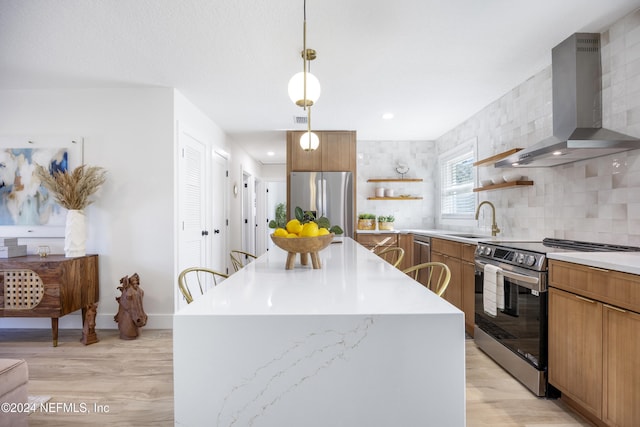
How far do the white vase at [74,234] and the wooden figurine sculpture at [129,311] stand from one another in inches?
19.5

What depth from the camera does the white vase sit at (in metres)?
3.14

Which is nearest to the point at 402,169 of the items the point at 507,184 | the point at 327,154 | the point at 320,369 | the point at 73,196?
the point at 327,154

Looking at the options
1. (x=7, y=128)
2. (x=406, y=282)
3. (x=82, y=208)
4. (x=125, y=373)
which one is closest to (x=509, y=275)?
(x=406, y=282)

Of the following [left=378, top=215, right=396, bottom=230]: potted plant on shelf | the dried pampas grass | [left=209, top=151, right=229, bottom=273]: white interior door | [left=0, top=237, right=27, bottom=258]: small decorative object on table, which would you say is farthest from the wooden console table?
[left=378, top=215, right=396, bottom=230]: potted plant on shelf

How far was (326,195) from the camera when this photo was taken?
489 cm

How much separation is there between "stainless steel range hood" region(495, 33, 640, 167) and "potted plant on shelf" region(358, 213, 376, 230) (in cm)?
278

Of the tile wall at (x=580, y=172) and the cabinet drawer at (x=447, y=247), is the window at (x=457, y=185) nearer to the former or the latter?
the tile wall at (x=580, y=172)

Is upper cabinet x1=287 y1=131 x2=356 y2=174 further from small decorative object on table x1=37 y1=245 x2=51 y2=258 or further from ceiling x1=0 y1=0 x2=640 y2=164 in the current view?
small decorative object on table x1=37 y1=245 x2=51 y2=258

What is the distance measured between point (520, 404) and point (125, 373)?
2.61 meters

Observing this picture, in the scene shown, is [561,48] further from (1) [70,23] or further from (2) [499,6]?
(1) [70,23]

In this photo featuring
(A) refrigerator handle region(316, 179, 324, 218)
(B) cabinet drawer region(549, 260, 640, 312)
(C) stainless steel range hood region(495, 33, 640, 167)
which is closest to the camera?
(B) cabinet drawer region(549, 260, 640, 312)

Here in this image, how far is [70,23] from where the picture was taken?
226 centimetres

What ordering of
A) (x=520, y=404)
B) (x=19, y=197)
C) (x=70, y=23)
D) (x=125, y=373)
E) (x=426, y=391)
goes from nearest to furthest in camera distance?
(x=426, y=391), (x=520, y=404), (x=70, y=23), (x=125, y=373), (x=19, y=197)

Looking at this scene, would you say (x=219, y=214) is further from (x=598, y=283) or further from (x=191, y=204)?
→ (x=598, y=283)
